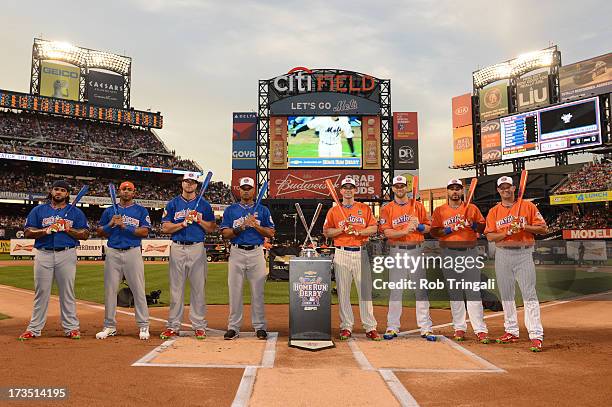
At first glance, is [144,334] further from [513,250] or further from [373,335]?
[513,250]

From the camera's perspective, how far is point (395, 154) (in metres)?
38.3

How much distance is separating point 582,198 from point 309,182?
1947 cm

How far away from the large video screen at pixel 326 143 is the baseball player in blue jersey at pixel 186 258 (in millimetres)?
29547

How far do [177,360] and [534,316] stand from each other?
15.0 ft

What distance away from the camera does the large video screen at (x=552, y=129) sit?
3462 centimetres

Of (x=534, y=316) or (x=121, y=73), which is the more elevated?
(x=121, y=73)

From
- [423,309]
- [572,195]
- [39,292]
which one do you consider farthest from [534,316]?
[572,195]

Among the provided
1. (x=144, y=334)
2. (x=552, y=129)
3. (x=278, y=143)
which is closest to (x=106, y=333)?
(x=144, y=334)

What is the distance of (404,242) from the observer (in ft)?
22.4

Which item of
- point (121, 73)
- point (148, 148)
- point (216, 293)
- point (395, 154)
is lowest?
point (216, 293)

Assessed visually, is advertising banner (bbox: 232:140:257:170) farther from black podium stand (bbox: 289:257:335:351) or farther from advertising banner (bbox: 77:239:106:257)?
black podium stand (bbox: 289:257:335:351)

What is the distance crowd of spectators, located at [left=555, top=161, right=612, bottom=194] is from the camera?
1330 inches

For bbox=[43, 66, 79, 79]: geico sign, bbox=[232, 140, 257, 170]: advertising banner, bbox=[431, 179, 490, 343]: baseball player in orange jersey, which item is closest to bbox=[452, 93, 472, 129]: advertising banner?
bbox=[232, 140, 257, 170]: advertising banner

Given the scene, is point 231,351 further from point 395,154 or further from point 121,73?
point 121,73
